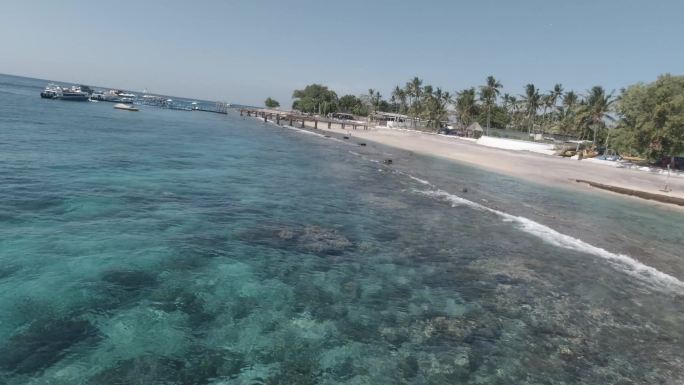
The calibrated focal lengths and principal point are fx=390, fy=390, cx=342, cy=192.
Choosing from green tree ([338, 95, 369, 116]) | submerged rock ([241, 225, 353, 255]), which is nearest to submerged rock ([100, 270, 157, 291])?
submerged rock ([241, 225, 353, 255])

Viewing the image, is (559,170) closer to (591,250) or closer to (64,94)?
(591,250)

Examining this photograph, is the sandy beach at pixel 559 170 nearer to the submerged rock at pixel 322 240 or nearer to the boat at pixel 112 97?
the submerged rock at pixel 322 240

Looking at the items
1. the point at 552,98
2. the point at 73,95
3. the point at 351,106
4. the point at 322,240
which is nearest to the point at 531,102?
the point at 552,98

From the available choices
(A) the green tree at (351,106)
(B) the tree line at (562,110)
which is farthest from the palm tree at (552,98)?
(A) the green tree at (351,106)

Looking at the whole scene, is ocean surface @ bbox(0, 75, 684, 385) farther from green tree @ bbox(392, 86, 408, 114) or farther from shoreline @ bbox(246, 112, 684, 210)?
green tree @ bbox(392, 86, 408, 114)

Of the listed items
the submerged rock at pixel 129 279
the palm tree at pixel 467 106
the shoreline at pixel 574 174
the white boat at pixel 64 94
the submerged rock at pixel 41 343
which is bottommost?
the submerged rock at pixel 41 343

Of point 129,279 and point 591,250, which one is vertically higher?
point 591,250
